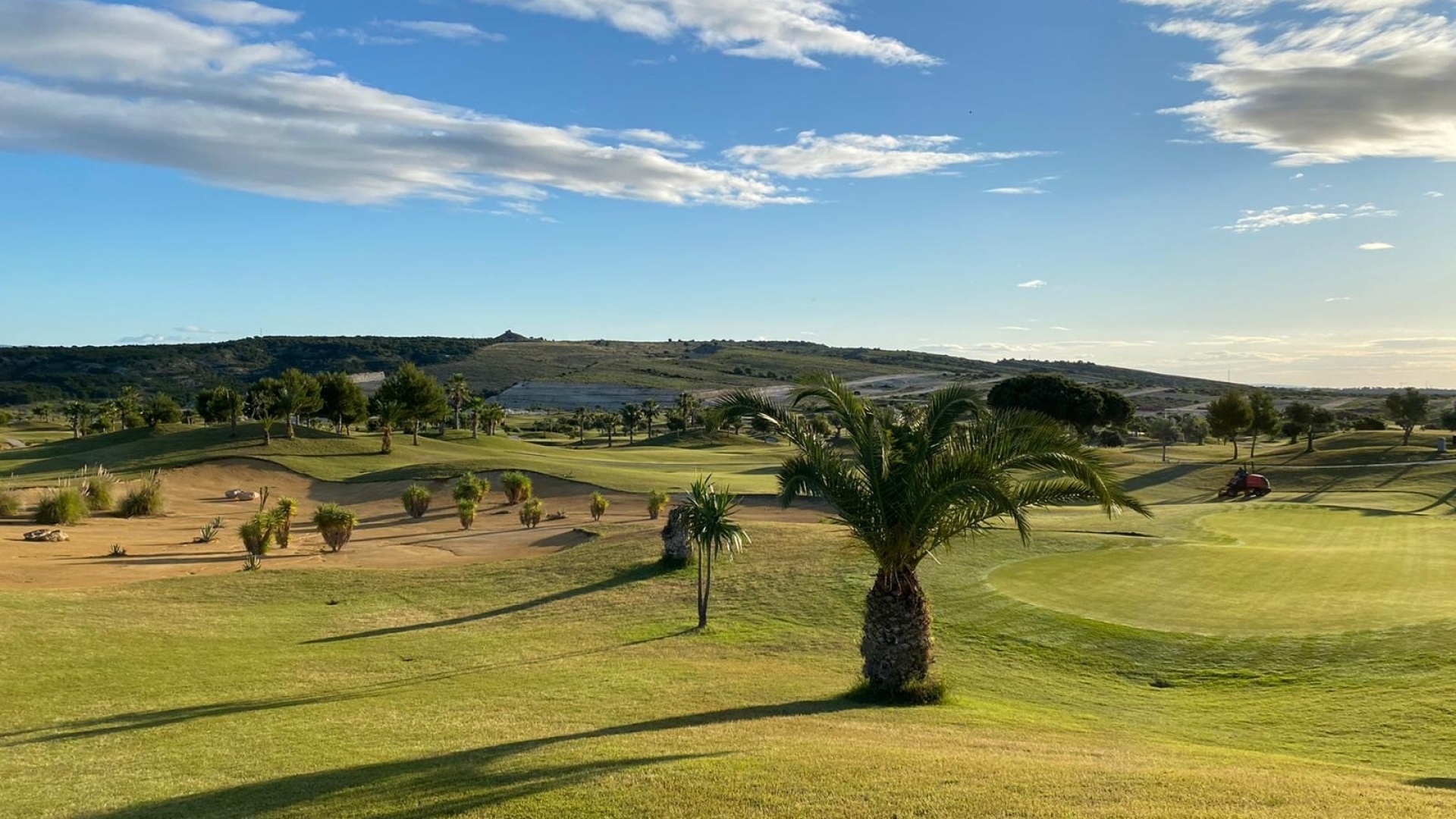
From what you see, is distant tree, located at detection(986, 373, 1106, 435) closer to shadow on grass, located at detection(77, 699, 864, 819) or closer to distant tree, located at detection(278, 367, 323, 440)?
distant tree, located at detection(278, 367, 323, 440)

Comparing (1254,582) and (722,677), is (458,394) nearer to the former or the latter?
(722,677)

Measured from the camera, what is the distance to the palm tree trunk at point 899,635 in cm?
1551

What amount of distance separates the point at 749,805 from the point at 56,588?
2493 centimetres

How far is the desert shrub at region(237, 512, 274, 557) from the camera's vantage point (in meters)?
32.3

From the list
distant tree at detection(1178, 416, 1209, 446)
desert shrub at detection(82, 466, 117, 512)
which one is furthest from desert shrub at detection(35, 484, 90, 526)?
distant tree at detection(1178, 416, 1209, 446)

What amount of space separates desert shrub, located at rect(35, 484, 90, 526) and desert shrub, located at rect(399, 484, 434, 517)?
1404 cm

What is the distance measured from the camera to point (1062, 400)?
265 ft

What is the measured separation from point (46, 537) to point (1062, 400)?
73.1 m

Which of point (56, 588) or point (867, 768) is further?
point (56, 588)

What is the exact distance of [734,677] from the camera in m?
17.7

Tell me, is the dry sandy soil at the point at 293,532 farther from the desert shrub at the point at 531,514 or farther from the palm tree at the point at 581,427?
the palm tree at the point at 581,427

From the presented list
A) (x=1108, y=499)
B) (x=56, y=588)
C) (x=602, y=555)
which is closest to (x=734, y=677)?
(x=1108, y=499)

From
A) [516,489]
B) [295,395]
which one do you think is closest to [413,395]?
[295,395]

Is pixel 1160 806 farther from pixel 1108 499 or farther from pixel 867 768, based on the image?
pixel 1108 499
